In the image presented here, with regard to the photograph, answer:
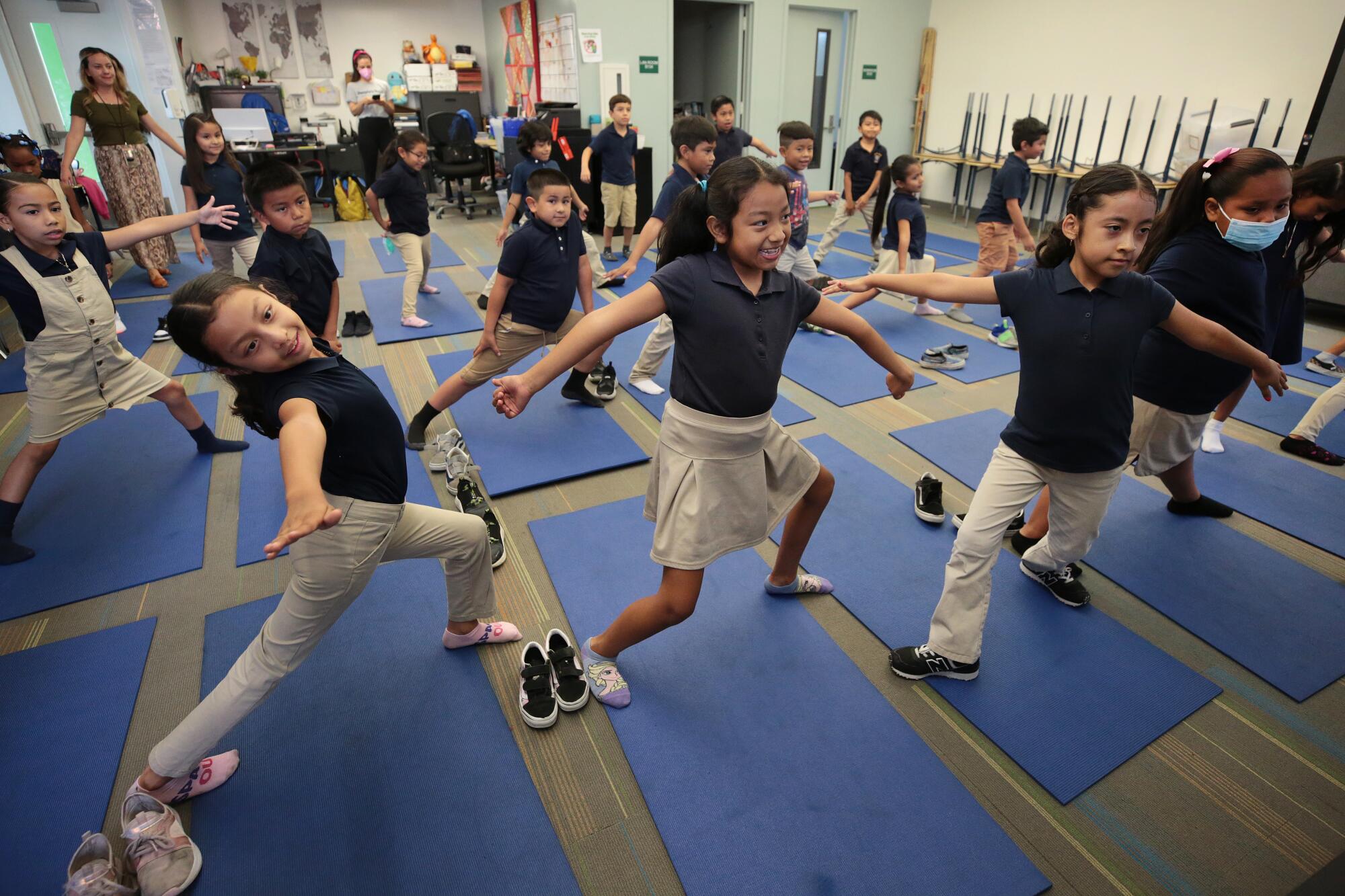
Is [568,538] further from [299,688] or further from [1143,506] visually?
[1143,506]

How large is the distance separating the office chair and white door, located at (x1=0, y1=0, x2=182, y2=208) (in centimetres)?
269

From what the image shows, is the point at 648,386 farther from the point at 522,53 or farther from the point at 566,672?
the point at 522,53

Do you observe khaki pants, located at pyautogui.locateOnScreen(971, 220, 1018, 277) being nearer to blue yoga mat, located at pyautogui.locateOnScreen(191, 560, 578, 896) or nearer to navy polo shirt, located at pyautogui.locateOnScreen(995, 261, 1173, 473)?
navy polo shirt, located at pyautogui.locateOnScreen(995, 261, 1173, 473)

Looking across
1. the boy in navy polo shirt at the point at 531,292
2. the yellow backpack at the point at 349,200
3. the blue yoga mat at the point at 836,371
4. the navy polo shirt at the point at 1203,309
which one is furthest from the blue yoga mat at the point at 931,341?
the yellow backpack at the point at 349,200

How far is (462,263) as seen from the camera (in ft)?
22.0

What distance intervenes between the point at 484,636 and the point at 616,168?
5.46 metres

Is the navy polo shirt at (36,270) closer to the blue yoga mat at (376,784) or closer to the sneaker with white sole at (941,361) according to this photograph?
the blue yoga mat at (376,784)

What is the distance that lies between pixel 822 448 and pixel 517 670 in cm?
192

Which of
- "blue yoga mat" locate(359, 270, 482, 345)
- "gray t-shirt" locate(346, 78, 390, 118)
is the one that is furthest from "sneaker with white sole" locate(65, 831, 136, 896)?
"gray t-shirt" locate(346, 78, 390, 118)

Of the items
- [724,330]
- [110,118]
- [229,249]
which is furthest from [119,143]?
[724,330]

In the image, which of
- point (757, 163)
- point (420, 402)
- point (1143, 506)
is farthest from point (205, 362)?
point (1143, 506)

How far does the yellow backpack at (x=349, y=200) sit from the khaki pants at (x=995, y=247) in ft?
23.5

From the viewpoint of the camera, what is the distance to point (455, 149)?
8523 mm

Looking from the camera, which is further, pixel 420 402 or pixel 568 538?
pixel 420 402
